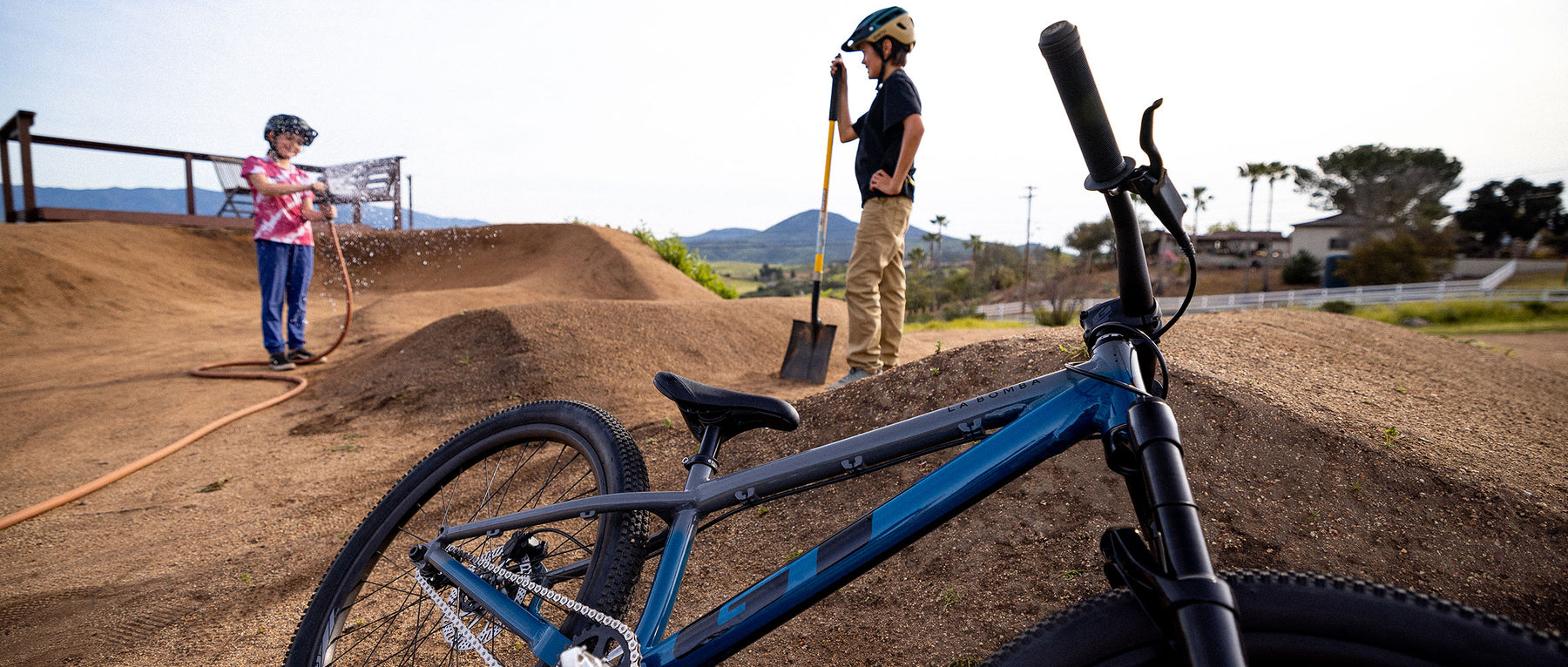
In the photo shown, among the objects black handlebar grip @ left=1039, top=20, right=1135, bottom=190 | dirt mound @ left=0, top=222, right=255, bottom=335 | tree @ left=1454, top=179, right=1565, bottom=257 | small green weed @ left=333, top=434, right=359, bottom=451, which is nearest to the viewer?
black handlebar grip @ left=1039, top=20, right=1135, bottom=190

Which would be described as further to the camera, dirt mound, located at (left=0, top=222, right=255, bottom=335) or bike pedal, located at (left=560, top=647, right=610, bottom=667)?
dirt mound, located at (left=0, top=222, right=255, bottom=335)

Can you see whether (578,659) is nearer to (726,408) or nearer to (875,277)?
(726,408)

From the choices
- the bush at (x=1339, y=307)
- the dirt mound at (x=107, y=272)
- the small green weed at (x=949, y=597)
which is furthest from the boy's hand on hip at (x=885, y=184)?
the bush at (x=1339, y=307)

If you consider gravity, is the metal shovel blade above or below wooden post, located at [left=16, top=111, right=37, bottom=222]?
below

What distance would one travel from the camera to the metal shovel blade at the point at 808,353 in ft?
16.6

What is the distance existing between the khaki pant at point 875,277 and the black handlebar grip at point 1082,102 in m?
3.36

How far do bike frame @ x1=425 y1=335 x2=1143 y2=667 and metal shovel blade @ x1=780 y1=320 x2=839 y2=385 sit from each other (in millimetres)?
3755

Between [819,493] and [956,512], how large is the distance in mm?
1538

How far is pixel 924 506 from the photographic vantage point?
1023 mm

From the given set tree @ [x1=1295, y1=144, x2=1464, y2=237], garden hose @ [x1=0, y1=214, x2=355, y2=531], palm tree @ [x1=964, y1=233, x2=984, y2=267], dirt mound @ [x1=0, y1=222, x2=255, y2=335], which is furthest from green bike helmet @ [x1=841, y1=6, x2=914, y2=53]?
palm tree @ [x1=964, y1=233, x2=984, y2=267]

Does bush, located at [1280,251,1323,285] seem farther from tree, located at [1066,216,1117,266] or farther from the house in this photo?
tree, located at [1066,216,1117,266]

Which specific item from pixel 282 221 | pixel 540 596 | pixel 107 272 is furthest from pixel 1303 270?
pixel 107 272

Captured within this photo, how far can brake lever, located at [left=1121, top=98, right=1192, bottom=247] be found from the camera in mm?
834

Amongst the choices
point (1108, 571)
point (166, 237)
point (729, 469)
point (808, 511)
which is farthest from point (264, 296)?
point (166, 237)
